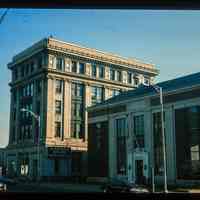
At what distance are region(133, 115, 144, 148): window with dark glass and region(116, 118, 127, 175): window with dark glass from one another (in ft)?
4.96

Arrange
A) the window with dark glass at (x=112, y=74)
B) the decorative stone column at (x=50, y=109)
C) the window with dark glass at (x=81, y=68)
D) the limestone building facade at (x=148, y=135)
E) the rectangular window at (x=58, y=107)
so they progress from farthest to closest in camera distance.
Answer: the rectangular window at (x=58, y=107) → the window with dark glass at (x=112, y=74) → the window with dark glass at (x=81, y=68) → the decorative stone column at (x=50, y=109) → the limestone building facade at (x=148, y=135)

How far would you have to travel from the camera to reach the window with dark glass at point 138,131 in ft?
111

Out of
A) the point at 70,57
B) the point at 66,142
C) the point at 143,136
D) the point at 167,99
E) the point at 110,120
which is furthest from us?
the point at 66,142

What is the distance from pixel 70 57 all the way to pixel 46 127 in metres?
8.17

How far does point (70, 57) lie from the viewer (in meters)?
40.6

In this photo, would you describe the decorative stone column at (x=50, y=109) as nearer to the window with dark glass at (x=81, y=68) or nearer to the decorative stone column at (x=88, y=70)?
the window with dark glass at (x=81, y=68)

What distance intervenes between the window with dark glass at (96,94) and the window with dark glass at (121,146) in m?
9.41

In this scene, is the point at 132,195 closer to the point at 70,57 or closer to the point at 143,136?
the point at 143,136

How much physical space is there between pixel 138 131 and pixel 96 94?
1293cm

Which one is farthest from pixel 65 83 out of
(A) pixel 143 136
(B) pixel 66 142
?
(A) pixel 143 136

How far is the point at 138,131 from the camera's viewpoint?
34.6m

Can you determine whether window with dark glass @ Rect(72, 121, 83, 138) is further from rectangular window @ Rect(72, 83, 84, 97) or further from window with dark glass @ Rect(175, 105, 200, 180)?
window with dark glass @ Rect(175, 105, 200, 180)

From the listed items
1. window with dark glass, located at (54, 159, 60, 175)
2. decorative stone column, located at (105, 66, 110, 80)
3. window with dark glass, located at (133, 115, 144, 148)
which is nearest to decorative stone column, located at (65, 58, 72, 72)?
decorative stone column, located at (105, 66, 110, 80)

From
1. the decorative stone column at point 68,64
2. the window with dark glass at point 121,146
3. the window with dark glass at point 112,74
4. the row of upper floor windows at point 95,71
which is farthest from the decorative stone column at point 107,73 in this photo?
the window with dark glass at point 121,146
